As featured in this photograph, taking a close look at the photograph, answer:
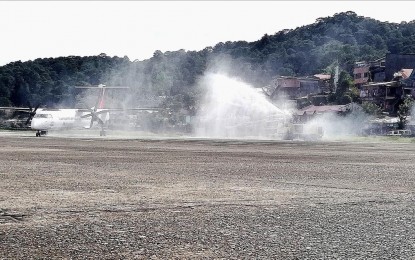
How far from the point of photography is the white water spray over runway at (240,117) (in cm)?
7175

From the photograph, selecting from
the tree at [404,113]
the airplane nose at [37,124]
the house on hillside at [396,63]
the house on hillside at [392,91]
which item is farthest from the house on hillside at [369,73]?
the airplane nose at [37,124]

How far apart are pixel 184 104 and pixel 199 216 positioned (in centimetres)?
11684

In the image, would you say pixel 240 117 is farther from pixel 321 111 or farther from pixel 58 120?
pixel 321 111

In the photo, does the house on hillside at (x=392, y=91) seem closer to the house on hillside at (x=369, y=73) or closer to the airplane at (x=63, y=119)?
the house on hillside at (x=369, y=73)

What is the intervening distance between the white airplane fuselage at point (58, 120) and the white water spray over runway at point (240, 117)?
54.7ft

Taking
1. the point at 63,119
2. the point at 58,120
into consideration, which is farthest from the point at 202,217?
the point at 63,119

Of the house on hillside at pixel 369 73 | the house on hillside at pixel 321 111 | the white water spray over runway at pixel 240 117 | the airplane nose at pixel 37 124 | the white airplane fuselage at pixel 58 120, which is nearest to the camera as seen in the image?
the airplane nose at pixel 37 124

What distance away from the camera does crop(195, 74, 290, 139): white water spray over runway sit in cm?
7175

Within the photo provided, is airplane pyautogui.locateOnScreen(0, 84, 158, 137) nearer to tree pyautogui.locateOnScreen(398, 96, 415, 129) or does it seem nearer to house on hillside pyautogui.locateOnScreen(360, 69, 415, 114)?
tree pyautogui.locateOnScreen(398, 96, 415, 129)

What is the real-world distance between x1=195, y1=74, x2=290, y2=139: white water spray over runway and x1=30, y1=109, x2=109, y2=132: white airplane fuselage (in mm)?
16666

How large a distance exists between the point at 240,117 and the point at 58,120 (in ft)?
81.6

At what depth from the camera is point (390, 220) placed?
8.41 meters

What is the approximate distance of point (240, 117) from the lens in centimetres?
7662

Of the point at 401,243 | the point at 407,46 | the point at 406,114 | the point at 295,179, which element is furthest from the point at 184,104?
the point at 401,243
